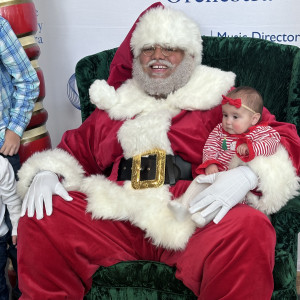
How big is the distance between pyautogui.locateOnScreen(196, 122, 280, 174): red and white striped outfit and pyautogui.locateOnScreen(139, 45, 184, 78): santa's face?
358 millimetres

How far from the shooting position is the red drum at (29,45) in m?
2.00

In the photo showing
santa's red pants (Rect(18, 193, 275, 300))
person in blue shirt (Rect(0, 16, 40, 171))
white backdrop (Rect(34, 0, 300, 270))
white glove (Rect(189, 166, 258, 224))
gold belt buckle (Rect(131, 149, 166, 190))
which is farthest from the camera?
white backdrop (Rect(34, 0, 300, 270))

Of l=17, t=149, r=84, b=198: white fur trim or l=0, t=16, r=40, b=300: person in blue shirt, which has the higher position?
l=0, t=16, r=40, b=300: person in blue shirt

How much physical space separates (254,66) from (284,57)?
0.46 ft

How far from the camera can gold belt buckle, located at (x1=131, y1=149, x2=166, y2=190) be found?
1.78 meters

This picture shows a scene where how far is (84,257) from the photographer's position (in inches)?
63.7

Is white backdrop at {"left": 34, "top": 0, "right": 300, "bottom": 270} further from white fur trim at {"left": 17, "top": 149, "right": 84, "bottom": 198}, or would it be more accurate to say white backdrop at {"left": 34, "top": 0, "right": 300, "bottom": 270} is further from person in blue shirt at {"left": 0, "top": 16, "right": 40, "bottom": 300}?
white fur trim at {"left": 17, "top": 149, "right": 84, "bottom": 198}

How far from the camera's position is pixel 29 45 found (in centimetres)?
210

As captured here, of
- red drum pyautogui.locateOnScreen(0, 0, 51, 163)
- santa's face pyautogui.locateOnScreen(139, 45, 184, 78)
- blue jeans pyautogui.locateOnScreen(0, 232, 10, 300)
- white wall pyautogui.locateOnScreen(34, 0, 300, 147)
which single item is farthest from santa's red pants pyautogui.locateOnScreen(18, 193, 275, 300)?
white wall pyautogui.locateOnScreen(34, 0, 300, 147)

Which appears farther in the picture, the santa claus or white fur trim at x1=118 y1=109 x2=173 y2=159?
white fur trim at x1=118 y1=109 x2=173 y2=159

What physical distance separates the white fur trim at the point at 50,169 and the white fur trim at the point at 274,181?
725 millimetres

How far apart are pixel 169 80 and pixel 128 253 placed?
76cm

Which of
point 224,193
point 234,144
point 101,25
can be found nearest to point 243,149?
point 234,144

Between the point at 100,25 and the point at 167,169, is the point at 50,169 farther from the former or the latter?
the point at 100,25
